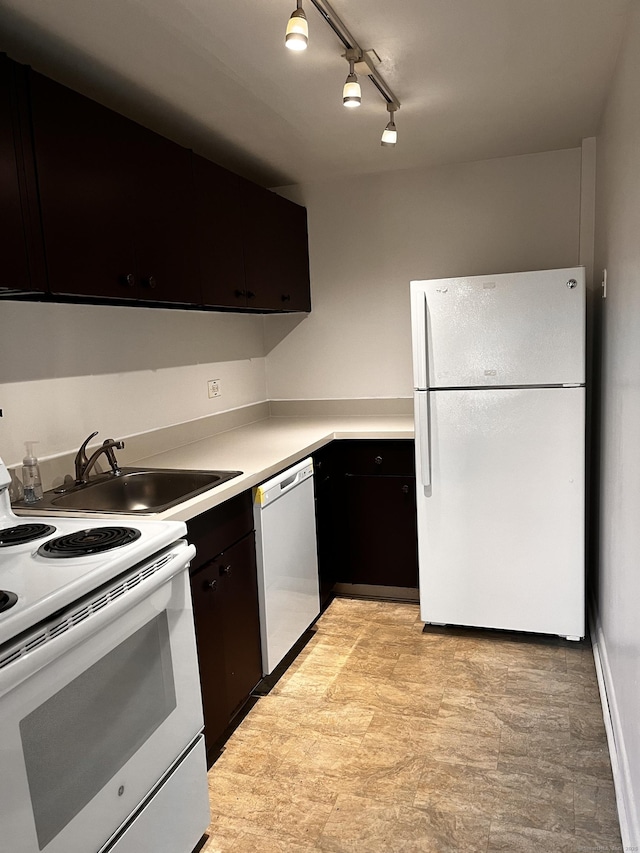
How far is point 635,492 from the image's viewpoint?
5.59 feet

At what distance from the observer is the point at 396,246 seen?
3.61 meters

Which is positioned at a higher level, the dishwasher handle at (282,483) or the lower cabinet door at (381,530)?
the dishwasher handle at (282,483)

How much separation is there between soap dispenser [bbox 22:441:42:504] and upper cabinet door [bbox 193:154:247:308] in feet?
3.01

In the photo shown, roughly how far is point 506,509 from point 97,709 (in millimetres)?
1906

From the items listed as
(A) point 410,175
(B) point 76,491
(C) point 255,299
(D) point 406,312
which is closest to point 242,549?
(B) point 76,491

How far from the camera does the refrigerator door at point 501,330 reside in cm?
257

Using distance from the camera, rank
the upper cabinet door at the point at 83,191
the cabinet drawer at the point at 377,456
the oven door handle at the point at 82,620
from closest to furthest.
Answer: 1. the oven door handle at the point at 82,620
2. the upper cabinet door at the point at 83,191
3. the cabinet drawer at the point at 377,456

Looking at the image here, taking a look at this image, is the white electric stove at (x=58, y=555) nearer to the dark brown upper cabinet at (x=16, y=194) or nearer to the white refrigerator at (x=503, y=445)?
the dark brown upper cabinet at (x=16, y=194)

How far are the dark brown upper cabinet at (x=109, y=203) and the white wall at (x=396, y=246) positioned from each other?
1.39m

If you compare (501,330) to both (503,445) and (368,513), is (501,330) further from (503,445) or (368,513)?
(368,513)

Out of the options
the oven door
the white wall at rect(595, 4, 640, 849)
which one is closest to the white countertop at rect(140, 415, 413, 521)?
the oven door

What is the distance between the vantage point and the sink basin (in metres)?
2.20

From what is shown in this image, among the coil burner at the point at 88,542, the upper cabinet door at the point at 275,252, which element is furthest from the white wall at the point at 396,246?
the coil burner at the point at 88,542

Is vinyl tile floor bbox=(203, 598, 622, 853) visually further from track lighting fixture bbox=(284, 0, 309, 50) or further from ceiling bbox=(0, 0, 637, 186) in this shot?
ceiling bbox=(0, 0, 637, 186)
